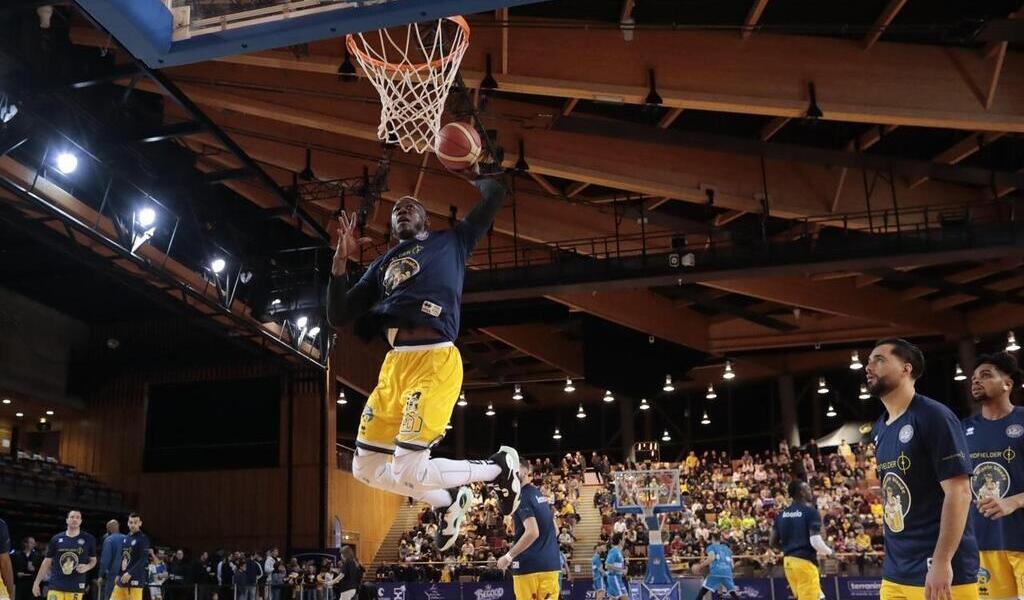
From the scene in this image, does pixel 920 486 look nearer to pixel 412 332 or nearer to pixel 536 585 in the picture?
pixel 412 332

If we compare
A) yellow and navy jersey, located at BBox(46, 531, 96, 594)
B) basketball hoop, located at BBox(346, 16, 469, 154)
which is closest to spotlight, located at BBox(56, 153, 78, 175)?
yellow and navy jersey, located at BBox(46, 531, 96, 594)

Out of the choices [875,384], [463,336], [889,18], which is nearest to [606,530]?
[463,336]

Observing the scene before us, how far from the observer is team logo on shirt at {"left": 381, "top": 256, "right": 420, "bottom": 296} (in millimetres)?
5938

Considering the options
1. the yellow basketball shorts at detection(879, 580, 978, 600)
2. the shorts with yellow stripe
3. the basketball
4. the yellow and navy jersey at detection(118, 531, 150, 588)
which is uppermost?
the basketball

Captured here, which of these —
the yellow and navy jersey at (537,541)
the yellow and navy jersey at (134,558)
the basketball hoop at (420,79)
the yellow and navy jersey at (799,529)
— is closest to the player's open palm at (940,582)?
the yellow and navy jersey at (537,541)

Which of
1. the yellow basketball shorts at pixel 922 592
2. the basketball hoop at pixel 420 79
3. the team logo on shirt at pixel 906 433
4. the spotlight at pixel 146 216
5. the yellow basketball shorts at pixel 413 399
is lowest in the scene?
the yellow basketball shorts at pixel 922 592

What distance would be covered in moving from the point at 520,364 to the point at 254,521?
13.6 metres

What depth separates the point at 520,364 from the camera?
39188 mm

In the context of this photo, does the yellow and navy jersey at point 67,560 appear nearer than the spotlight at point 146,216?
Yes

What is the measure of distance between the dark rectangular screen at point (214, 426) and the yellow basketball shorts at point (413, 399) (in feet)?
81.0

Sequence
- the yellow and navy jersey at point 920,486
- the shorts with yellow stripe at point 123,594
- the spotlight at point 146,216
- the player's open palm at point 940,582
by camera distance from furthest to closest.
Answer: the spotlight at point 146,216, the shorts with yellow stripe at point 123,594, the yellow and navy jersey at point 920,486, the player's open palm at point 940,582

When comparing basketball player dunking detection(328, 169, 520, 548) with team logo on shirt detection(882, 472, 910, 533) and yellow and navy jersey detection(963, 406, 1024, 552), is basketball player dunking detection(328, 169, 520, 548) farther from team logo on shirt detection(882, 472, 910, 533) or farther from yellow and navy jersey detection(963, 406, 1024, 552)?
yellow and navy jersey detection(963, 406, 1024, 552)

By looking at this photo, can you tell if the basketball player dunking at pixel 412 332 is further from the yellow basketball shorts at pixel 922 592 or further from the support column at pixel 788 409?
the support column at pixel 788 409

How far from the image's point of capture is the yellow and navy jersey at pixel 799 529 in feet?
35.2
